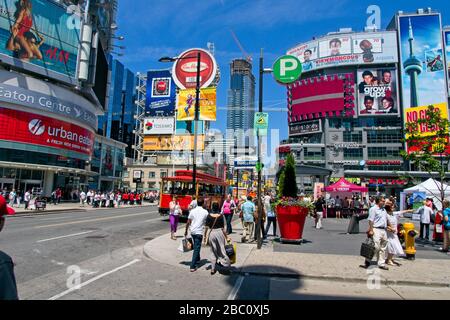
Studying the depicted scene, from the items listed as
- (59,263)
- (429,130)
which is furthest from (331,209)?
(59,263)

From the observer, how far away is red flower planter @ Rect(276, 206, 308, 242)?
1231cm

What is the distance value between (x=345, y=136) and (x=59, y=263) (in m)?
86.4

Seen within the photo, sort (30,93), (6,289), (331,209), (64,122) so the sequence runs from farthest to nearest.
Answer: (64,122), (30,93), (331,209), (6,289)

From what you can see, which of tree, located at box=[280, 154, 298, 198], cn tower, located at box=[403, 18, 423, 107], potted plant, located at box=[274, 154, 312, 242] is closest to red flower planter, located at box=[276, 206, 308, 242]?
potted plant, located at box=[274, 154, 312, 242]

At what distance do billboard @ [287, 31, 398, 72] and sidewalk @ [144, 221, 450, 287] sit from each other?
8697 cm

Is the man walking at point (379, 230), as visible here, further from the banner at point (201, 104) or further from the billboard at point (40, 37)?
the billboard at point (40, 37)

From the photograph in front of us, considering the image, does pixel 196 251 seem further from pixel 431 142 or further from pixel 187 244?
pixel 431 142

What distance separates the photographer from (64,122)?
42.6 m

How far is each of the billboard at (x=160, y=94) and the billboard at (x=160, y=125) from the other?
138 centimetres

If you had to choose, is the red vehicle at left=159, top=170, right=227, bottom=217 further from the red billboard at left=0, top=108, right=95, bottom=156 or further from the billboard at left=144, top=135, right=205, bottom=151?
the billboard at left=144, top=135, right=205, bottom=151

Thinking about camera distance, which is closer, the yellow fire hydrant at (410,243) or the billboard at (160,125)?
the yellow fire hydrant at (410,243)

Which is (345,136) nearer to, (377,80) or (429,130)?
(377,80)

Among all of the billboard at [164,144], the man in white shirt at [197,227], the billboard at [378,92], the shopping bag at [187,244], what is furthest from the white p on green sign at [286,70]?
the billboard at [378,92]

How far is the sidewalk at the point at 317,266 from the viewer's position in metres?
7.71
